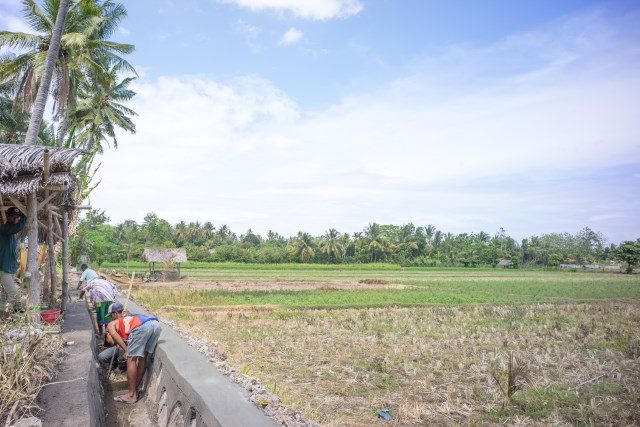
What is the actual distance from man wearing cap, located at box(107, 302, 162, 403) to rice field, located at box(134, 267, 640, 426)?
1549mm

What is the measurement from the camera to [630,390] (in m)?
6.64

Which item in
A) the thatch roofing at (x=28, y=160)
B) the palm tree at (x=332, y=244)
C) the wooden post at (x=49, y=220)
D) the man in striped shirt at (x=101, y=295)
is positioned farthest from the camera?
the palm tree at (x=332, y=244)

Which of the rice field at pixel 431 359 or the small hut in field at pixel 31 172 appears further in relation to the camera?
the small hut in field at pixel 31 172

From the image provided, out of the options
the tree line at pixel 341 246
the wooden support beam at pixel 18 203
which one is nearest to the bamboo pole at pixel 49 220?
the wooden support beam at pixel 18 203

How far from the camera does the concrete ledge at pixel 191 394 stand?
14.1 ft

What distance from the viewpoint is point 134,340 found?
6.45 m

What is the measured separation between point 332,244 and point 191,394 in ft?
184

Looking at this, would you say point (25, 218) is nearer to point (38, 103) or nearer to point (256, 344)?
point (256, 344)

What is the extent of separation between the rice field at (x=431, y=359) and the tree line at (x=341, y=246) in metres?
32.2

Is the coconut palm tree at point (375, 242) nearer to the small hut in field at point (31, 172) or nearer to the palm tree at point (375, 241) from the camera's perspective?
the palm tree at point (375, 241)

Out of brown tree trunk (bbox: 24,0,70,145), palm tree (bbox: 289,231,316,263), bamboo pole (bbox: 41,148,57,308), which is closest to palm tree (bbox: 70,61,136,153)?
brown tree trunk (bbox: 24,0,70,145)

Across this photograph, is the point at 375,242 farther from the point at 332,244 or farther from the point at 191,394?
the point at 191,394

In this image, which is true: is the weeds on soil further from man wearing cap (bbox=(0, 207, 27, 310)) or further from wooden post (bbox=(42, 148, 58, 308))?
wooden post (bbox=(42, 148, 58, 308))

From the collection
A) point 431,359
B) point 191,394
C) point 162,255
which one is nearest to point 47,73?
point 191,394
